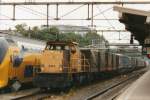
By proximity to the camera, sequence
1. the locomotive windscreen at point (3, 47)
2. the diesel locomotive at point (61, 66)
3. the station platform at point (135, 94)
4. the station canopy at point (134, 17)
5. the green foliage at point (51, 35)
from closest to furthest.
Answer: the station platform at point (135, 94)
the station canopy at point (134, 17)
the locomotive windscreen at point (3, 47)
the diesel locomotive at point (61, 66)
the green foliage at point (51, 35)

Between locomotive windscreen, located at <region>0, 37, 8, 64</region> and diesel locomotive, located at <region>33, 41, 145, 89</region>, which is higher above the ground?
locomotive windscreen, located at <region>0, 37, 8, 64</region>

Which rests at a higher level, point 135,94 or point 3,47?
point 3,47

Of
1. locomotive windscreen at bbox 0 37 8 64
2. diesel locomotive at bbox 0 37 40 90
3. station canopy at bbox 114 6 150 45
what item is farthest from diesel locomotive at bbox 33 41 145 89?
station canopy at bbox 114 6 150 45

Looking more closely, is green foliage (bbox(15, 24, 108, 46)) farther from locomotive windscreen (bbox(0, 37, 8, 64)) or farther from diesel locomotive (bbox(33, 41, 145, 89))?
locomotive windscreen (bbox(0, 37, 8, 64))

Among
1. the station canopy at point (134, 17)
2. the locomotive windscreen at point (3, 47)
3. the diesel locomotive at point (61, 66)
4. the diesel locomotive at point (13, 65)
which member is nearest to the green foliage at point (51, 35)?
the station canopy at point (134, 17)

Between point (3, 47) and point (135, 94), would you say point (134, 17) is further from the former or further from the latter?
point (135, 94)

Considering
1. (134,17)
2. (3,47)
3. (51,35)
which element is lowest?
(3,47)

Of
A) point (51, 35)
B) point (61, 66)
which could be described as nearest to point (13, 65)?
point (61, 66)

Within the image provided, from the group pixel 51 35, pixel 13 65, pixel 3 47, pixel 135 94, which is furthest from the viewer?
pixel 51 35

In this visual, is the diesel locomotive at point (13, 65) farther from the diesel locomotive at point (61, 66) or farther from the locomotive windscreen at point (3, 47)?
the diesel locomotive at point (61, 66)

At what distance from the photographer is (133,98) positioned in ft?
64.0

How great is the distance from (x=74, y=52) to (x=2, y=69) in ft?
15.9

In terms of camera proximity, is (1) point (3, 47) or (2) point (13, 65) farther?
(2) point (13, 65)

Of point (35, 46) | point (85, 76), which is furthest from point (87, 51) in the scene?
point (35, 46)
